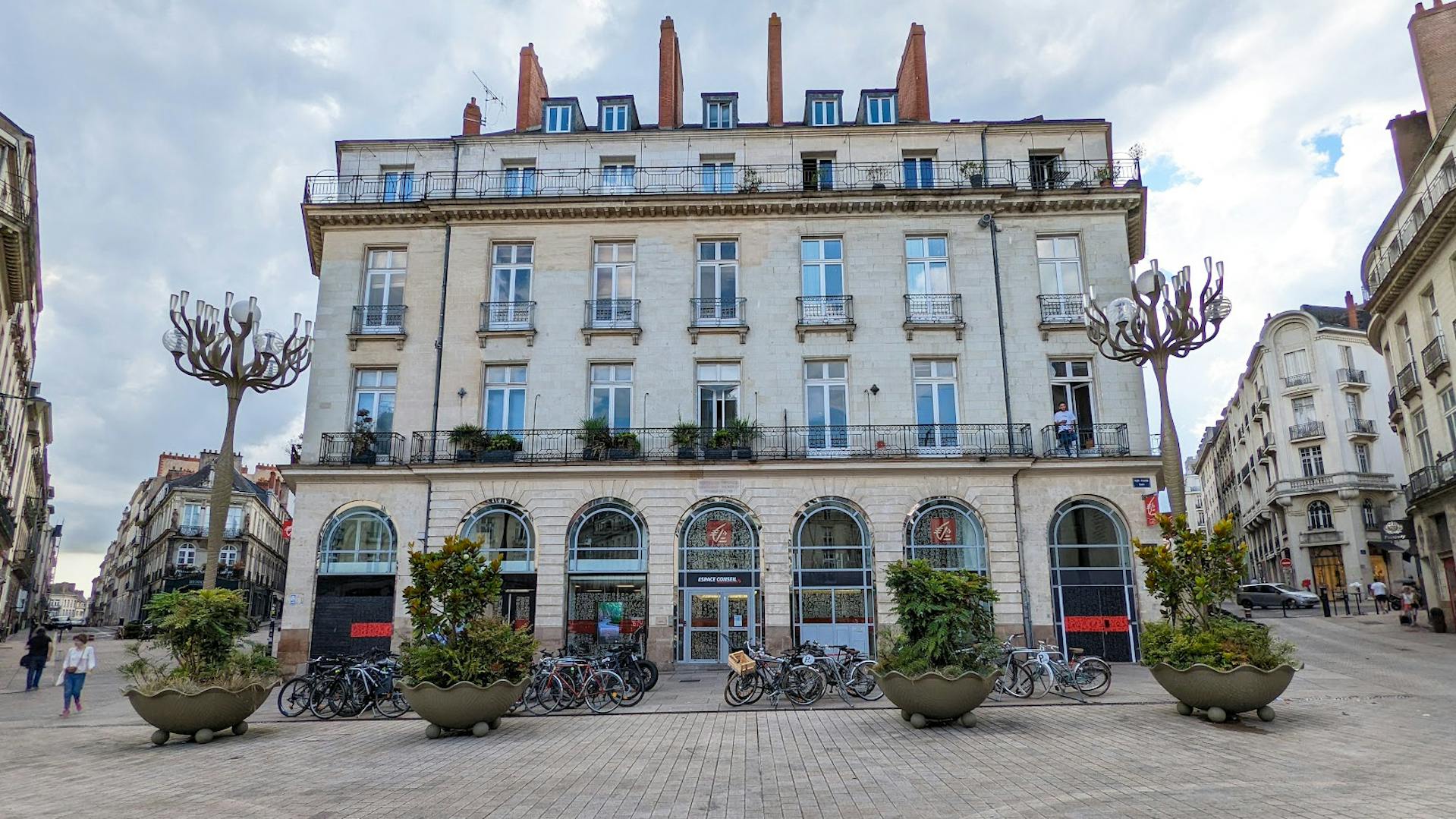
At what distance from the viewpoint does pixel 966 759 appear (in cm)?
1048

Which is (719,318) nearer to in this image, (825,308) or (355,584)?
(825,308)

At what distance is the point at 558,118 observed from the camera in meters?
29.7

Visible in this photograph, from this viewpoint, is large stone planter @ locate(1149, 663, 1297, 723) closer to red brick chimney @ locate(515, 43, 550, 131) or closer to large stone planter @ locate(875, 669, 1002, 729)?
large stone planter @ locate(875, 669, 1002, 729)

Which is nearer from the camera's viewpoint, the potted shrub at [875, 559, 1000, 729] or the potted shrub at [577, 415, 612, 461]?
the potted shrub at [875, 559, 1000, 729]

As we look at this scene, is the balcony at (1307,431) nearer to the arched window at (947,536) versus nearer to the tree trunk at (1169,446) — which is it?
the arched window at (947,536)

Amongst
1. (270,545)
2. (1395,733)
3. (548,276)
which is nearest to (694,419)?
(548,276)

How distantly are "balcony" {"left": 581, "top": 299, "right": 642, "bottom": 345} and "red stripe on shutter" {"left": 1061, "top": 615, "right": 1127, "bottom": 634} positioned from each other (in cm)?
1459

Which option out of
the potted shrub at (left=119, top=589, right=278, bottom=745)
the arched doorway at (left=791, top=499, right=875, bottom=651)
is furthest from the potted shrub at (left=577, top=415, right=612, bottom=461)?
the potted shrub at (left=119, top=589, right=278, bottom=745)

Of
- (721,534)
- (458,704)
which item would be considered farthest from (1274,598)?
(458,704)

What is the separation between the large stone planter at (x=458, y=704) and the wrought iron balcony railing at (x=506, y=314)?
14595 millimetres

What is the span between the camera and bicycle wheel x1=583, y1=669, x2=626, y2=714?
16.3 meters

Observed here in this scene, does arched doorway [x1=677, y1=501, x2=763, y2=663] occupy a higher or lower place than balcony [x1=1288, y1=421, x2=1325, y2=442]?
lower

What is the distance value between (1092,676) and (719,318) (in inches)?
560

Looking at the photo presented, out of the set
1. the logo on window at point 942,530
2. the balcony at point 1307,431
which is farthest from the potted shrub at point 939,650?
the balcony at point 1307,431
